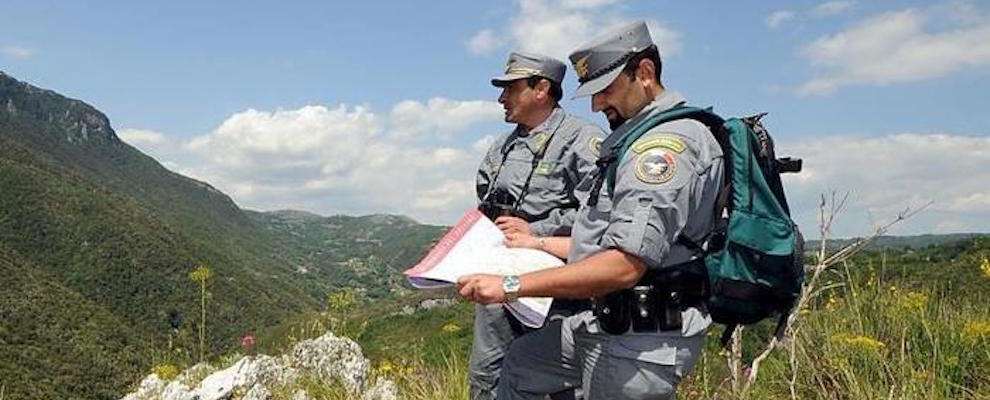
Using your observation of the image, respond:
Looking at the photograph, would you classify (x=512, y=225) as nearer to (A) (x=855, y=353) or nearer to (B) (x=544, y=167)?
(B) (x=544, y=167)

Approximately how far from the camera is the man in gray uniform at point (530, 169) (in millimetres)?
3754

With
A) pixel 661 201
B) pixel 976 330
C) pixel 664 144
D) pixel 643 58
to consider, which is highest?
pixel 643 58

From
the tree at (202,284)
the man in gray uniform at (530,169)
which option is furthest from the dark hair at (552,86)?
the tree at (202,284)

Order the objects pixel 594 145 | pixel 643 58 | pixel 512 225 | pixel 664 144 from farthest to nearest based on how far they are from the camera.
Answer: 1. pixel 594 145
2. pixel 512 225
3. pixel 643 58
4. pixel 664 144

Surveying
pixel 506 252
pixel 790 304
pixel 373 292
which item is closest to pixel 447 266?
pixel 506 252

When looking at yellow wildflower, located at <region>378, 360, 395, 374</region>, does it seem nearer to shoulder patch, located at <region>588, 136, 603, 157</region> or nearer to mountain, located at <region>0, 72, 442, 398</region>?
shoulder patch, located at <region>588, 136, 603, 157</region>

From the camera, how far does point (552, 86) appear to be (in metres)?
4.03

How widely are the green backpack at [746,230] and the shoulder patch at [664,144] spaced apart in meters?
0.07

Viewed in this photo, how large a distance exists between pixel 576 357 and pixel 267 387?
9.36 feet

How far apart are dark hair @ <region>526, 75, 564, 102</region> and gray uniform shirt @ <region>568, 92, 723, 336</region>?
162 cm

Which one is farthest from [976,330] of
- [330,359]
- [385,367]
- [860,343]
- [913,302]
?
[330,359]

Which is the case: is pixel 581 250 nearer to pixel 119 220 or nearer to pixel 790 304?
pixel 790 304

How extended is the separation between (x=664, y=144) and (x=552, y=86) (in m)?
1.82

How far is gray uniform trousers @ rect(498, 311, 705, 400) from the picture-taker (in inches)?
92.1
